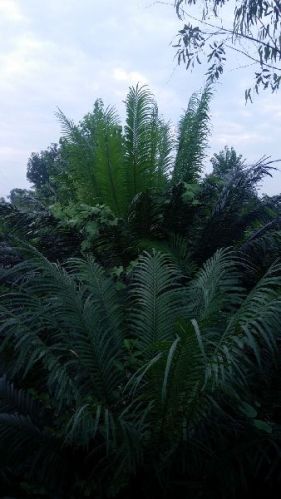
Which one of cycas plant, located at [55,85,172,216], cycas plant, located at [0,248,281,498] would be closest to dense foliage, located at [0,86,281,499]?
cycas plant, located at [0,248,281,498]

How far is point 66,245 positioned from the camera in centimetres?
520

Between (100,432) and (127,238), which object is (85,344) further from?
(127,238)

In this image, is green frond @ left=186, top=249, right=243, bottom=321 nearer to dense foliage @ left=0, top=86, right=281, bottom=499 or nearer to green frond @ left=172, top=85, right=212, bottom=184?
dense foliage @ left=0, top=86, right=281, bottom=499

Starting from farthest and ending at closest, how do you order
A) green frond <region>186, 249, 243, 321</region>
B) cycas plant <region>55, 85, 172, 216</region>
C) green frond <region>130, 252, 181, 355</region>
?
cycas plant <region>55, 85, 172, 216</region> < green frond <region>130, 252, 181, 355</region> < green frond <region>186, 249, 243, 321</region>

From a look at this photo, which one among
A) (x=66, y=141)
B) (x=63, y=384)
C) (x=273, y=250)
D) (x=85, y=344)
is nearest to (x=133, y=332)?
(x=85, y=344)

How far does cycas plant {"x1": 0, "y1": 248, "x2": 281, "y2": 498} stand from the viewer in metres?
2.29

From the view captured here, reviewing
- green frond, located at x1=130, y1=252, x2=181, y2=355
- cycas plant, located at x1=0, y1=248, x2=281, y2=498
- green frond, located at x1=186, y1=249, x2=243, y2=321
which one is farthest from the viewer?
green frond, located at x1=130, y1=252, x2=181, y2=355

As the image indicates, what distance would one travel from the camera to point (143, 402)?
2488 mm

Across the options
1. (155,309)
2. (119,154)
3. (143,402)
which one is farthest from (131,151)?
(143,402)

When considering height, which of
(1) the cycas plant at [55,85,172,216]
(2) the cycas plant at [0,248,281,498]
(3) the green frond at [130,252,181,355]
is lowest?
(2) the cycas plant at [0,248,281,498]

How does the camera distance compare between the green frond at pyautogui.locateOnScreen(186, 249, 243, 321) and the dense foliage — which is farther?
the green frond at pyautogui.locateOnScreen(186, 249, 243, 321)

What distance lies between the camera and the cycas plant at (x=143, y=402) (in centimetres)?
229

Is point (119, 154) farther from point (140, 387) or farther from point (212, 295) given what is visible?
point (140, 387)

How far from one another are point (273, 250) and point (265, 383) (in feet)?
6.38
